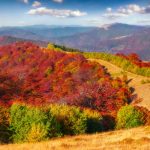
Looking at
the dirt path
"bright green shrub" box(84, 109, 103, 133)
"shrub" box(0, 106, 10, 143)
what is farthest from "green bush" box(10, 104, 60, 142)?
the dirt path

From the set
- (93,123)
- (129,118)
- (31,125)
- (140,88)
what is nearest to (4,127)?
(31,125)

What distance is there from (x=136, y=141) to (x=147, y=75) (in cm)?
14327

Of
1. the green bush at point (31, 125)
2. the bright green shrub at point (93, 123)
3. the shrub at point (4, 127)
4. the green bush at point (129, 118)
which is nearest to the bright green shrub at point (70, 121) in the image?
the bright green shrub at point (93, 123)

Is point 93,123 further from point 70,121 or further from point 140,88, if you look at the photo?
point 140,88

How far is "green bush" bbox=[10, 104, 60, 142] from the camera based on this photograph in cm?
5744

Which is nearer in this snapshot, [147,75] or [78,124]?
[78,124]

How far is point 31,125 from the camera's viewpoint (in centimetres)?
6100

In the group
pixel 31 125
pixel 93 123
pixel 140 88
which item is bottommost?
pixel 140 88

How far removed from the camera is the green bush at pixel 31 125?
2261 inches

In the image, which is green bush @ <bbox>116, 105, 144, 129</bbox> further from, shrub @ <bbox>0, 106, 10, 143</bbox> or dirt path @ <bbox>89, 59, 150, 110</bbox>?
dirt path @ <bbox>89, 59, 150, 110</bbox>

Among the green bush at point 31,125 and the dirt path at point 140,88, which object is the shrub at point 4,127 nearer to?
the green bush at point 31,125

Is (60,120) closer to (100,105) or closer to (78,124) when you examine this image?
(78,124)

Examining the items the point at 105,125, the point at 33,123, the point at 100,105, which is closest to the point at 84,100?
the point at 100,105

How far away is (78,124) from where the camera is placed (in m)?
72.1
